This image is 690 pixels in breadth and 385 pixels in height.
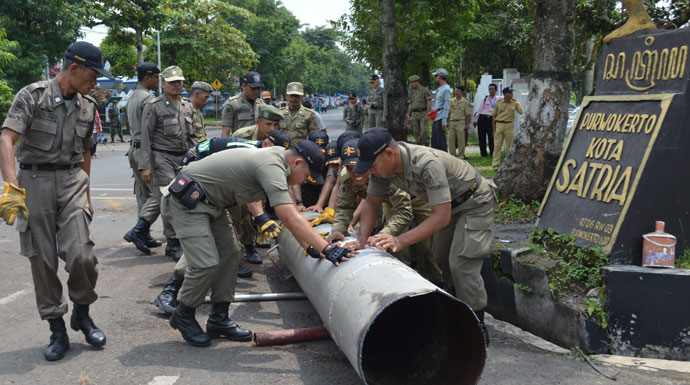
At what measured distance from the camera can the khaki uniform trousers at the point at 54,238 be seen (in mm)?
3990

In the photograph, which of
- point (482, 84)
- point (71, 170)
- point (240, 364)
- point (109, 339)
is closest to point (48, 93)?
point (71, 170)

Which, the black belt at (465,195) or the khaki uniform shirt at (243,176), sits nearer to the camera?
the khaki uniform shirt at (243,176)

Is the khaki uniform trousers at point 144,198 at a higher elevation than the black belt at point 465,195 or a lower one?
lower

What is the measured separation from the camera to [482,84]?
19.8m

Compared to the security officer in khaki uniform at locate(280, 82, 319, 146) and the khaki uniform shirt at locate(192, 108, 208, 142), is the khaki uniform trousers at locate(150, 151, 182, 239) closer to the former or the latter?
the khaki uniform shirt at locate(192, 108, 208, 142)

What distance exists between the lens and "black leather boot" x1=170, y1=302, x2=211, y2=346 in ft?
14.0

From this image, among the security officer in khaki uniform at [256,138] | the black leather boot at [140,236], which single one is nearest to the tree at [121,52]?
the black leather boot at [140,236]

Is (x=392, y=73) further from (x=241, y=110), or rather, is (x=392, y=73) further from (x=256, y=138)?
(x=256, y=138)

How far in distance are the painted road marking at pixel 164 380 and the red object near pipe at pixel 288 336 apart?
Answer: 0.70 meters

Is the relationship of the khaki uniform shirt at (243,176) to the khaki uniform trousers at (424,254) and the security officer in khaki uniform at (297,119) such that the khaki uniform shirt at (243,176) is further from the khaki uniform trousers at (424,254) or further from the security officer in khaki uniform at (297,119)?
the security officer in khaki uniform at (297,119)

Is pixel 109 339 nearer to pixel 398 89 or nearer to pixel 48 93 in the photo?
pixel 48 93

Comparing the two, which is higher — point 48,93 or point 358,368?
point 48,93

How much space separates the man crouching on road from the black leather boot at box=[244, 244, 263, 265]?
2224mm

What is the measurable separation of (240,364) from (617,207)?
120 inches
